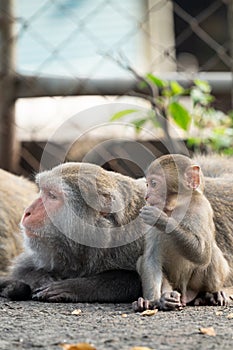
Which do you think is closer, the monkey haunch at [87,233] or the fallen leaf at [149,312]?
the fallen leaf at [149,312]

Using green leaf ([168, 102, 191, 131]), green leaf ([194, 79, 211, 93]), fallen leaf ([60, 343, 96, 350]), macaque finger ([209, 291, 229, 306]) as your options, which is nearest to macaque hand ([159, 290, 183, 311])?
macaque finger ([209, 291, 229, 306])

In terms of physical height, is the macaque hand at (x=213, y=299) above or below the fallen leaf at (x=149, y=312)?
above

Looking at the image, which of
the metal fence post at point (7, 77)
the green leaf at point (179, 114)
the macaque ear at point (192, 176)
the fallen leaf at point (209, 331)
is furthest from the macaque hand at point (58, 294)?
the metal fence post at point (7, 77)

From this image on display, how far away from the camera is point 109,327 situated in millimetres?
3166

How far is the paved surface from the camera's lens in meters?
2.84

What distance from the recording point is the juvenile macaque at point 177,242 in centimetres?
356

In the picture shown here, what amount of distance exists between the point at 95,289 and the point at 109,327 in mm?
743

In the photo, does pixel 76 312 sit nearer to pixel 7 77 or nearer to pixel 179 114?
pixel 179 114

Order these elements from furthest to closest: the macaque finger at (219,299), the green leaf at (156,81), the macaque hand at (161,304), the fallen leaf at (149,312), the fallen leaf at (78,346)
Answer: the green leaf at (156,81), the macaque finger at (219,299), the macaque hand at (161,304), the fallen leaf at (149,312), the fallen leaf at (78,346)

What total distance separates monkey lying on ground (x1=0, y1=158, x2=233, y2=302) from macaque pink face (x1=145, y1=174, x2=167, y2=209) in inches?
12.3

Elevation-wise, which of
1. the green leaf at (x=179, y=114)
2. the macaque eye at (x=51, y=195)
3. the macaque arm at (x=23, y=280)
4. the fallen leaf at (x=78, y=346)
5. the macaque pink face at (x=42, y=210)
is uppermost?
the green leaf at (x=179, y=114)

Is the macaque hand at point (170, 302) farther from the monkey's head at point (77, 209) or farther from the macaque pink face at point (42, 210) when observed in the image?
the macaque pink face at point (42, 210)

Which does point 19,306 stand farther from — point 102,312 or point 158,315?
point 158,315

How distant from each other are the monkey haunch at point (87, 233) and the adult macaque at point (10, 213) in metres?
0.63
